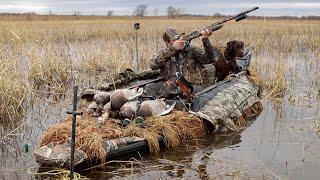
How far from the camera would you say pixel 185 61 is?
862cm

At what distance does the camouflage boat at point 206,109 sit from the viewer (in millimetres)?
5953

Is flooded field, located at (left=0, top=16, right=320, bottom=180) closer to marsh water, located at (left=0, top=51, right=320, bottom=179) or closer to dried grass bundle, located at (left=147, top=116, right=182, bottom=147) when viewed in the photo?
marsh water, located at (left=0, top=51, right=320, bottom=179)

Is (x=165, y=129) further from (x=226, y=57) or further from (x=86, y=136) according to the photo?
(x=226, y=57)

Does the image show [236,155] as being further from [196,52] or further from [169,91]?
[196,52]

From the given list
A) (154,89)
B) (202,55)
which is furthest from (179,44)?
(154,89)

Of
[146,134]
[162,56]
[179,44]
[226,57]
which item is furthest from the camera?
[226,57]

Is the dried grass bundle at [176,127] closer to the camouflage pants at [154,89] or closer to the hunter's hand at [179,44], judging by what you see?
the camouflage pants at [154,89]

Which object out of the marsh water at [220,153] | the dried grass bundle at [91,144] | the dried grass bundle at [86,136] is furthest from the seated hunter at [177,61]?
the dried grass bundle at [91,144]

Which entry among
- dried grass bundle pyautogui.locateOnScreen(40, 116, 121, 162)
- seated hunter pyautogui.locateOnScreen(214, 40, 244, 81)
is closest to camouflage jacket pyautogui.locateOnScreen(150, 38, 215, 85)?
seated hunter pyautogui.locateOnScreen(214, 40, 244, 81)

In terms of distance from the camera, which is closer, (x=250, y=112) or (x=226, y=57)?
(x=250, y=112)

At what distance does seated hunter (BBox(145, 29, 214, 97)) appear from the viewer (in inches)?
315

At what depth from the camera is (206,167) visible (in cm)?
634

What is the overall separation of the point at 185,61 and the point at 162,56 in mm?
665

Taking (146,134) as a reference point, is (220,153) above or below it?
below
